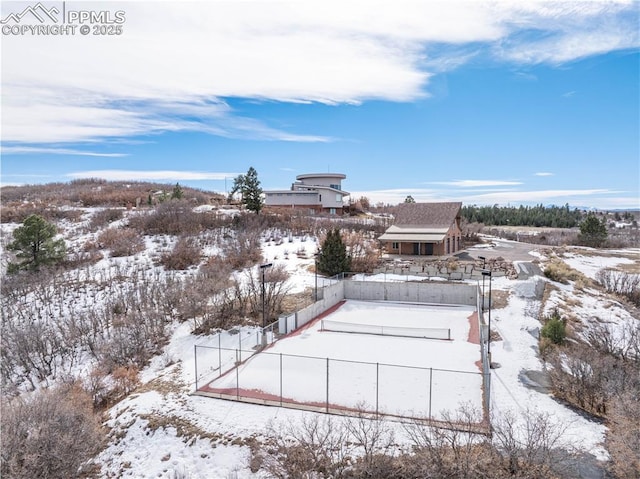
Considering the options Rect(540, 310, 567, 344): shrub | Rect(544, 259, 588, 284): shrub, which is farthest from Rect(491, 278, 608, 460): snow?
Rect(544, 259, 588, 284): shrub

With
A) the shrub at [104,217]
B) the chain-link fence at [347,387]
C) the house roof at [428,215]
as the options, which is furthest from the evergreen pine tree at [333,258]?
the shrub at [104,217]

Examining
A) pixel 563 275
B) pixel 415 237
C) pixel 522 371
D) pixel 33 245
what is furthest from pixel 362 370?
pixel 33 245

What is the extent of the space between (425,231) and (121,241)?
3121cm

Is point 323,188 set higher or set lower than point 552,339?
higher

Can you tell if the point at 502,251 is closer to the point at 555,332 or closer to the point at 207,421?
the point at 555,332

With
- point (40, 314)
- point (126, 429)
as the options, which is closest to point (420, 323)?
point (126, 429)

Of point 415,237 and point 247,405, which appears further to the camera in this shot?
point 415,237

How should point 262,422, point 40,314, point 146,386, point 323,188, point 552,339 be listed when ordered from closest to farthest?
1. point 262,422
2. point 146,386
3. point 552,339
4. point 40,314
5. point 323,188

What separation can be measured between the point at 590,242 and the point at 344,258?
3828cm

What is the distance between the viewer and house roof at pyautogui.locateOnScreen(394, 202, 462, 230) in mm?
44812

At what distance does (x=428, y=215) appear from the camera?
4594 cm

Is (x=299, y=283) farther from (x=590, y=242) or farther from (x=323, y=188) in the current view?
(x=590, y=242)

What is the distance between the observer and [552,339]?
2153 centimetres

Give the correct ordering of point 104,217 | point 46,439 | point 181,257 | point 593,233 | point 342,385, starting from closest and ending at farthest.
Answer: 1. point 46,439
2. point 342,385
3. point 181,257
4. point 104,217
5. point 593,233
